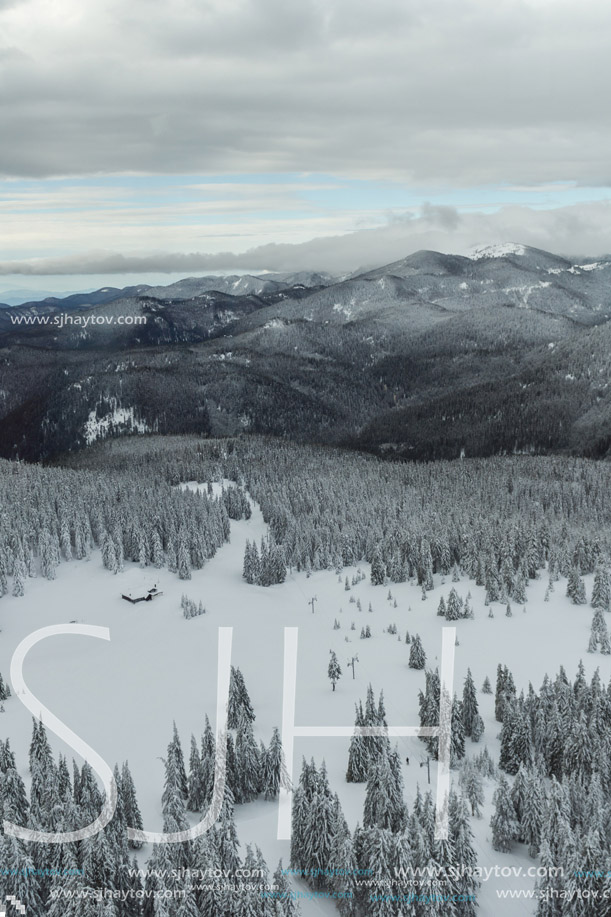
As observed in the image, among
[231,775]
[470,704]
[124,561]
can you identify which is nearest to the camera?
[231,775]

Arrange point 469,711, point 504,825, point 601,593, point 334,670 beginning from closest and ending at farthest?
point 504,825, point 469,711, point 334,670, point 601,593

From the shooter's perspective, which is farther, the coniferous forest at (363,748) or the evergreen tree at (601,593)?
the evergreen tree at (601,593)

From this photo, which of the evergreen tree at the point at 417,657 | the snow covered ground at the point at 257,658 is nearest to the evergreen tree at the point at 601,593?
the snow covered ground at the point at 257,658

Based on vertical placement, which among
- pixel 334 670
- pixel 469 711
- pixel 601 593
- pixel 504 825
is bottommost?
pixel 334 670

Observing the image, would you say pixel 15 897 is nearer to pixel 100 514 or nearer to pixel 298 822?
pixel 298 822

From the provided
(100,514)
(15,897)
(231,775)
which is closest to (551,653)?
(231,775)

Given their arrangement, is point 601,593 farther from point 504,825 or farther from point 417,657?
point 504,825

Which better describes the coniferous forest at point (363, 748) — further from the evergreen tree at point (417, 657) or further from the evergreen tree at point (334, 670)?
the evergreen tree at point (334, 670)

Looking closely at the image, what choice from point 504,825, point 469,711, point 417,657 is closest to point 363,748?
point 469,711

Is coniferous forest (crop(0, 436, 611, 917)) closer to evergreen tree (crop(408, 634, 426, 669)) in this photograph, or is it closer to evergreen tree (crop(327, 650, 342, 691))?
evergreen tree (crop(408, 634, 426, 669))
